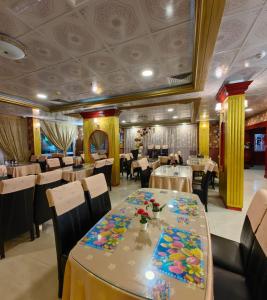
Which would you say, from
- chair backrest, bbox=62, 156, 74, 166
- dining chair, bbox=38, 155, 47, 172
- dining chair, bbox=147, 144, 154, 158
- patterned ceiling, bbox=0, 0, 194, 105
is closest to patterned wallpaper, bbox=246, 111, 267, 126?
dining chair, bbox=147, 144, 154, 158

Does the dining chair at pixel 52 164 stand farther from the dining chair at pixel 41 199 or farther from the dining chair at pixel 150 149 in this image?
the dining chair at pixel 150 149

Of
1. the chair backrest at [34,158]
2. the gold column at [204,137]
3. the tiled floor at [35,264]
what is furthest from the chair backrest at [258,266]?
the gold column at [204,137]

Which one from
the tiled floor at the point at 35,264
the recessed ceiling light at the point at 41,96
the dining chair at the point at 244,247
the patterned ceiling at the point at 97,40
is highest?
the recessed ceiling light at the point at 41,96

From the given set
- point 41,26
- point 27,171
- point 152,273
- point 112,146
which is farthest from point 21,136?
point 152,273

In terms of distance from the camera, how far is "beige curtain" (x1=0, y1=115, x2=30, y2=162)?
6059mm

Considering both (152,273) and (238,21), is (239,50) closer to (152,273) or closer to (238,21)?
(238,21)

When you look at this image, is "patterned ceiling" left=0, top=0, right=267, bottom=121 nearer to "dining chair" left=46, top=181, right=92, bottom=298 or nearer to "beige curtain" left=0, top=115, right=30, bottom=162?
"dining chair" left=46, top=181, right=92, bottom=298

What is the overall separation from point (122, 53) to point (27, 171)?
390cm

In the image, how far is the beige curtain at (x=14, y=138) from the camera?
19.9 ft

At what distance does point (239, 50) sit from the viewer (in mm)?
1946

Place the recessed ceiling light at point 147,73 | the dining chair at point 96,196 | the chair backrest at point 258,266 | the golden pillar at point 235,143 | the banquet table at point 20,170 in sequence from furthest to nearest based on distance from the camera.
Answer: the banquet table at point 20,170 < the golden pillar at point 235,143 < the recessed ceiling light at point 147,73 < the dining chair at point 96,196 < the chair backrest at point 258,266

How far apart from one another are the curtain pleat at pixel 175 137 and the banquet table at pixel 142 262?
911 cm

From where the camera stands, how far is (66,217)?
138 centimetres

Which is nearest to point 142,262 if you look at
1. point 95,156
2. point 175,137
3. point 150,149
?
point 95,156
